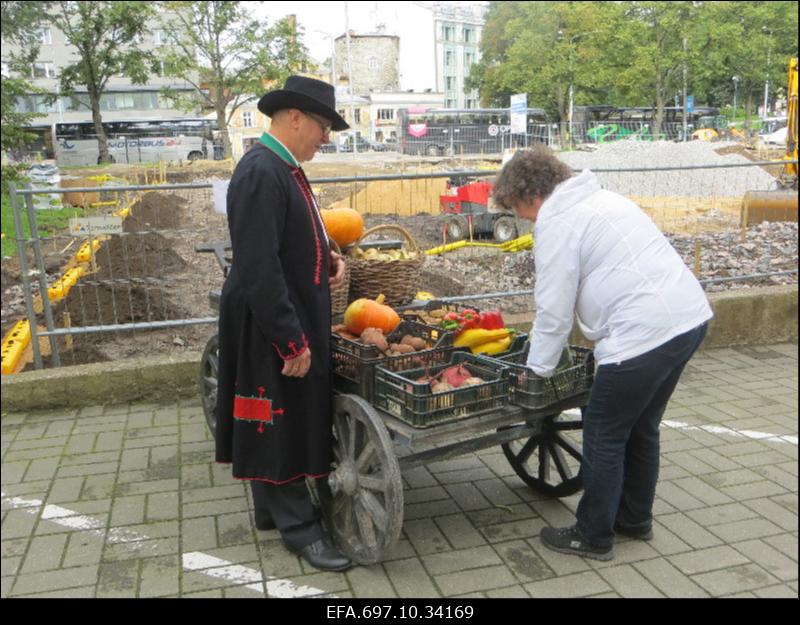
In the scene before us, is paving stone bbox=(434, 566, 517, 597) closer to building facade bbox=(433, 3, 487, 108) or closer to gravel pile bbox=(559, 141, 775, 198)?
gravel pile bbox=(559, 141, 775, 198)

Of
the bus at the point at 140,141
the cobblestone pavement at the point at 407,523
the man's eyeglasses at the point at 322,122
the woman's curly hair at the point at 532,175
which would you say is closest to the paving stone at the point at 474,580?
the cobblestone pavement at the point at 407,523

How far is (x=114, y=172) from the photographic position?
14953 mm

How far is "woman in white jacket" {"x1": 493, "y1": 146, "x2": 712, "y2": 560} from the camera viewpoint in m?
2.85

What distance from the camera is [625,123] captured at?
25531 millimetres

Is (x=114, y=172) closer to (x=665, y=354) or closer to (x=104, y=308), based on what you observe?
(x=104, y=308)

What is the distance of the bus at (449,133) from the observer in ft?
61.2

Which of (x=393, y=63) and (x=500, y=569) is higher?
(x=393, y=63)

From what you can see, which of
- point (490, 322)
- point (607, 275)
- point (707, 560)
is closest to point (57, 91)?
point (490, 322)

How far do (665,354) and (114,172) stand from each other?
46.7 ft

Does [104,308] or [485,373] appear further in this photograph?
[104,308]

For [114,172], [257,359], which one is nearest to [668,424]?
[257,359]

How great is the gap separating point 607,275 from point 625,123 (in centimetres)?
2460

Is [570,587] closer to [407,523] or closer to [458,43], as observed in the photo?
[407,523]

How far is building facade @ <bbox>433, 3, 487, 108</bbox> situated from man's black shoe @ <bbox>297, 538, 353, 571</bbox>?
28.2ft
